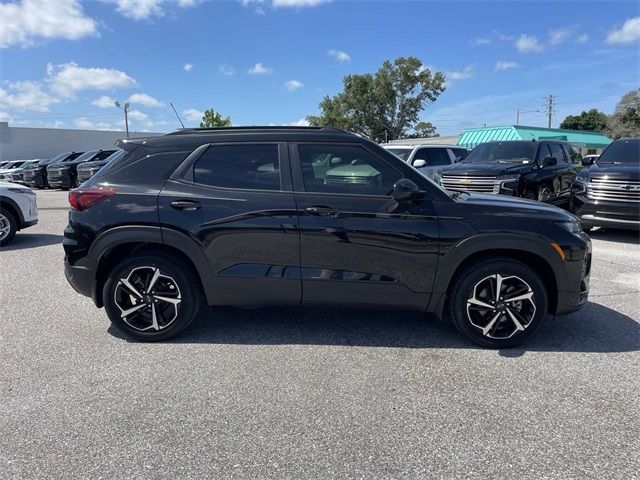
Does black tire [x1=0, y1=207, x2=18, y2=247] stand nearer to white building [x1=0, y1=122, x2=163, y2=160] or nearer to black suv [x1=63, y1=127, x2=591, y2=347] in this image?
black suv [x1=63, y1=127, x2=591, y2=347]

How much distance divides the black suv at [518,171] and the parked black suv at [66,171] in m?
16.0

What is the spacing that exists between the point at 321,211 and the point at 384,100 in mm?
59817

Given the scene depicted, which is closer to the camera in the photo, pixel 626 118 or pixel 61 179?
pixel 61 179

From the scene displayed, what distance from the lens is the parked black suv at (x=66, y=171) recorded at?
19942mm

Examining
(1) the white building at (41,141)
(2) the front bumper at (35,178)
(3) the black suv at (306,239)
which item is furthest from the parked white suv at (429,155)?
(1) the white building at (41,141)

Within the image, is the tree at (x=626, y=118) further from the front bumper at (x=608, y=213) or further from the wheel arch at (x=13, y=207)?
the wheel arch at (x=13, y=207)

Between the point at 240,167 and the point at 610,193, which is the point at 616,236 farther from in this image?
the point at 240,167

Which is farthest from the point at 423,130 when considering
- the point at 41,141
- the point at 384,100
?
the point at 41,141

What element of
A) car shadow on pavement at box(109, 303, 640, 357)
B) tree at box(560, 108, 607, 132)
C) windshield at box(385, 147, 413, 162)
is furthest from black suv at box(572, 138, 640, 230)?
tree at box(560, 108, 607, 132)

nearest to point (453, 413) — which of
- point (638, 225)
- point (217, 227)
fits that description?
point (217, 227)

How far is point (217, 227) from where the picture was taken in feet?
12.6

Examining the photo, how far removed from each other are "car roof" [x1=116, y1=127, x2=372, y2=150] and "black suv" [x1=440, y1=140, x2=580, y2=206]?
6.08m

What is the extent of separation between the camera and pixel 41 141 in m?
48.4

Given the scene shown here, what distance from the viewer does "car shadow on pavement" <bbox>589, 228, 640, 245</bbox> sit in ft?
29.2
